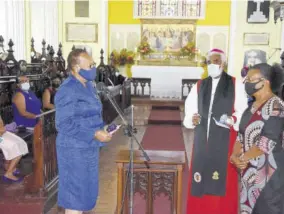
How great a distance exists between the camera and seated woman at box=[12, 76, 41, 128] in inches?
199

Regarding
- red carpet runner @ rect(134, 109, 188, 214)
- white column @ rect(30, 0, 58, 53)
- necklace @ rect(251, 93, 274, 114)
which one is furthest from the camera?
white column @ rect(30, 0, 58, 53)

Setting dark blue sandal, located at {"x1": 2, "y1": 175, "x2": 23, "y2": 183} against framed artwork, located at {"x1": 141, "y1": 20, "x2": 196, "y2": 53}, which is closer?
dark blue sandal, located at {"x1": 2, "y1": 175, "x2": 23, "y2": 183}

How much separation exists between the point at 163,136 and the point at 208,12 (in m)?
8.09

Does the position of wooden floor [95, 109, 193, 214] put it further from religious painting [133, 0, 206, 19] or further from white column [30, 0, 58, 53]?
religious painting [133, 0, 206, 19]

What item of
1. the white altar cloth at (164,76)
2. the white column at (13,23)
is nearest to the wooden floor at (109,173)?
the white column at (13,23)

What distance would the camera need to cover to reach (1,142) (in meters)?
4.04

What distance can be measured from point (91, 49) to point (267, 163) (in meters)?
12.7

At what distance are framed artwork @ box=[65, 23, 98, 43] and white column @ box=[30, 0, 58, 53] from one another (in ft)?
1.70

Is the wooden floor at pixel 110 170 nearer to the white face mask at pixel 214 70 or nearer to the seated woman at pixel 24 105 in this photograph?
the seated woman at pixel 24 105

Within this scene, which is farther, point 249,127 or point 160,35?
point 160,35

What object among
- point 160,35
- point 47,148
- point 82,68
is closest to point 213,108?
point 82,68

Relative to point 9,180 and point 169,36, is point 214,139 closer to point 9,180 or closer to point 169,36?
point 9,180

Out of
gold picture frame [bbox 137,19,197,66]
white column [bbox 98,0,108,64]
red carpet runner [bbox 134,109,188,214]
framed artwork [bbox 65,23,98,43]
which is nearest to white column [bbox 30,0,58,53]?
framed artwork [bbox 65,23,98,43]

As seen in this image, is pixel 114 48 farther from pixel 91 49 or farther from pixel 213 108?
pixel 213 108
